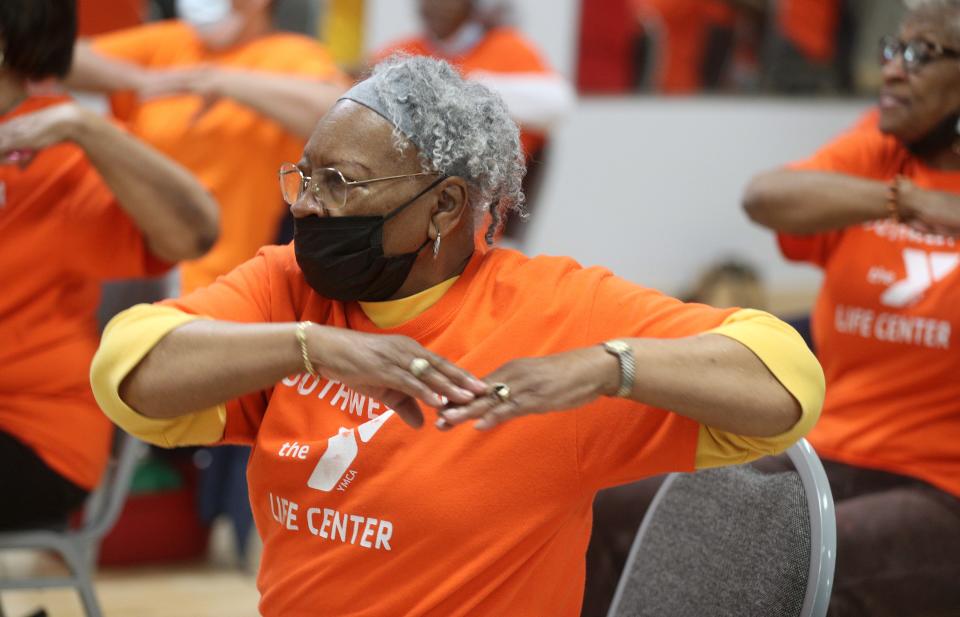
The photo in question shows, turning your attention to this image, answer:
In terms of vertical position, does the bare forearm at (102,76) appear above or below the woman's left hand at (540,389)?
below

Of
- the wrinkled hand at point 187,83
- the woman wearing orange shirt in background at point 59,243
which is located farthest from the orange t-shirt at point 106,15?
the woman wearing orange shirt in background at point 59,243

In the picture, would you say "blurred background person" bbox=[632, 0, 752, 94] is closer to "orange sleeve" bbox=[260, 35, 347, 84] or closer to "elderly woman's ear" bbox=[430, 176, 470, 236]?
"orange sleeve" bbox=[260, 35, 347, 84]

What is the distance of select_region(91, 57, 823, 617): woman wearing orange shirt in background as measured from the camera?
1416mm

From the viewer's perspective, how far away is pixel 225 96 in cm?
312

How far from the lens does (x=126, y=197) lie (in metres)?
2.19

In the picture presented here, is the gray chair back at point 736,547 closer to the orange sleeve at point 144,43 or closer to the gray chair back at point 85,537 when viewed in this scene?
the gray chair back at point 85,537

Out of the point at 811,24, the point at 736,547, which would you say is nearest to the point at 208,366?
the point at 736,547

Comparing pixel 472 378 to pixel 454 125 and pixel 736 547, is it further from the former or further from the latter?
pixel 736 547

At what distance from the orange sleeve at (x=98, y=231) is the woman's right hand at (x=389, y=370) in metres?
0.94

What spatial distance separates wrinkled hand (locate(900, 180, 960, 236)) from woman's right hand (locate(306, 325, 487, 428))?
3.81ft

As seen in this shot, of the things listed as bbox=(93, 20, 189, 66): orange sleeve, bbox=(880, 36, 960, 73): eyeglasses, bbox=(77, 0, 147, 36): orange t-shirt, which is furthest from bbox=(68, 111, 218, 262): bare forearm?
bbox=(77, 0, 147, 36): orange t-shirt

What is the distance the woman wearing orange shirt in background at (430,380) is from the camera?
55.7 inches

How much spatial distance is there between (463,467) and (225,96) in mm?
1865

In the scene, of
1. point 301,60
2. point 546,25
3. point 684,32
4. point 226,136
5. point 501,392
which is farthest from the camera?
point 684,32
